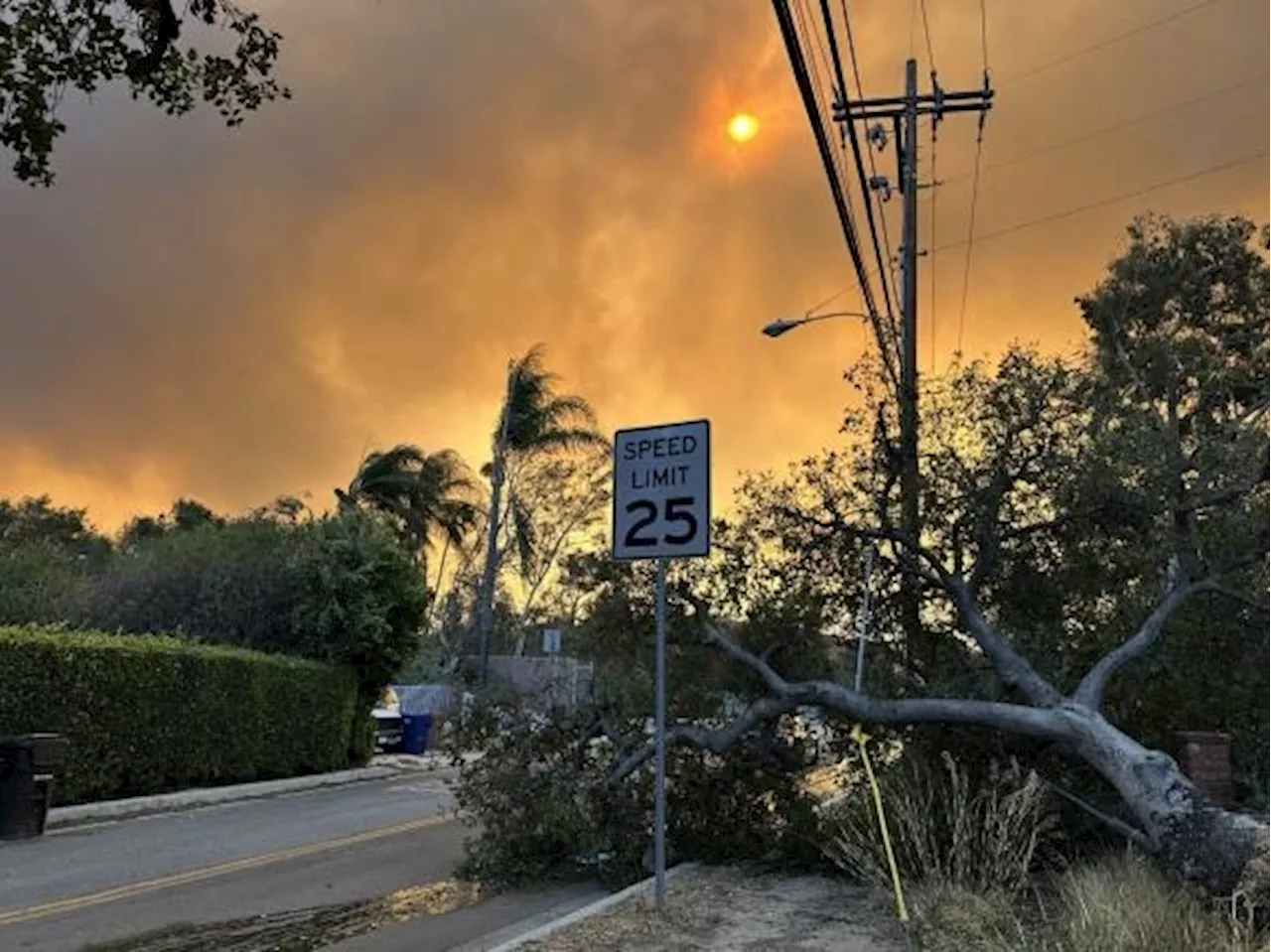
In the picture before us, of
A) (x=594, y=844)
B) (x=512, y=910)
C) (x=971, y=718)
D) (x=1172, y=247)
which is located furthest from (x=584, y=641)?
(x=1172, y=247)

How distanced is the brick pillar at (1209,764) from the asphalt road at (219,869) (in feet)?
17.2

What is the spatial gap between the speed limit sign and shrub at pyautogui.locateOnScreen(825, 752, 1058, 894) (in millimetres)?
2542

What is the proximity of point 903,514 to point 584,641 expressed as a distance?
133 inches

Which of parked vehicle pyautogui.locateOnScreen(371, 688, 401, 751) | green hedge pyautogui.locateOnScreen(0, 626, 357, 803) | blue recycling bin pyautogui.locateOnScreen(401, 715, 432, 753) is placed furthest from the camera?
blue recycling bin pyautogui.locateOnScreen(401, 715, 432, 753)

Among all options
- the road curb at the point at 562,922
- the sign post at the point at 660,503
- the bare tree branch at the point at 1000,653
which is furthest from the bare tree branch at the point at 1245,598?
the road curb at the point at 562,922

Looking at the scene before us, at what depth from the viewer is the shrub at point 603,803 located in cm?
1066

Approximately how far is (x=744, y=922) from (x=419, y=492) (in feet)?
100

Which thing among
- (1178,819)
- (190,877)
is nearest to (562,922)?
(1178,819)

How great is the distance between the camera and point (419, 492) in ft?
124

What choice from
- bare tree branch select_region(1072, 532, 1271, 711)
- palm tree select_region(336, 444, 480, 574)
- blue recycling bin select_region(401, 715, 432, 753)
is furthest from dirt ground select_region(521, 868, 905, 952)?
palm tree select_region(336, 444, 480, 574)

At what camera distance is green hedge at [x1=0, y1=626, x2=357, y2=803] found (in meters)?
14.7

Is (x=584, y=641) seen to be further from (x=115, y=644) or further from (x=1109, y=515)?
(x=115, y=644)

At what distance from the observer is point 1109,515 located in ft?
35.6

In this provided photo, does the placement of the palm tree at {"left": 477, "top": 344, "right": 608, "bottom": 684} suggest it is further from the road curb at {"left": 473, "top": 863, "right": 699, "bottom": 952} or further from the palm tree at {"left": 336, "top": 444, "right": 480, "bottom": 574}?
the road curb at {"left": 473, "top": 863, "right": 699, "bottom": 952}
